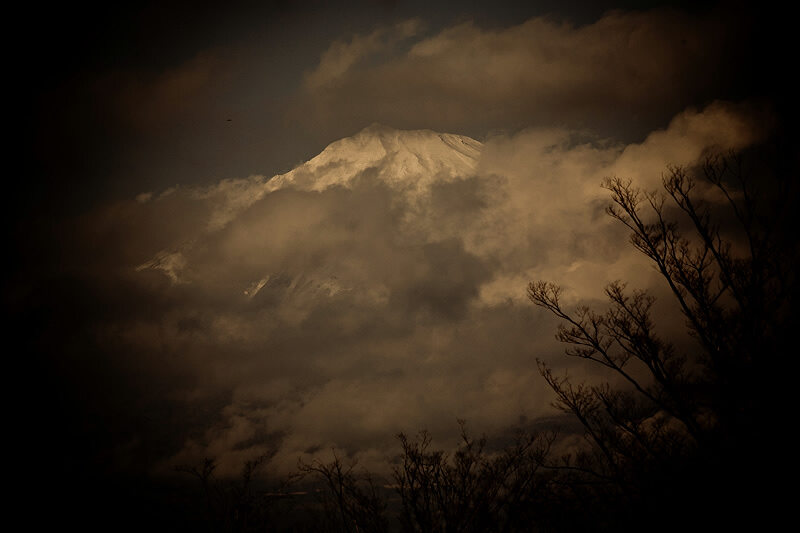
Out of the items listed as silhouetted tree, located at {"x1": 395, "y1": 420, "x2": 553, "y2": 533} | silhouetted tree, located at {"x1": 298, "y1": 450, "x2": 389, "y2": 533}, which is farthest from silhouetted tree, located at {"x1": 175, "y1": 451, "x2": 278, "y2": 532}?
silhouetted tree, located at {"x1": 395, "y1": 420, "x2": 553, "y2": 533}

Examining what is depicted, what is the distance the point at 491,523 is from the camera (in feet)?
58.6

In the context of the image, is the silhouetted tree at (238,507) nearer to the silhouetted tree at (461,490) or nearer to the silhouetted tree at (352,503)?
the silhouetted tree at (352,503)

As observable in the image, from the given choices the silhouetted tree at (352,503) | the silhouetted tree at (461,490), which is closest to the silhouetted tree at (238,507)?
the silhouetted tree at (352,503)

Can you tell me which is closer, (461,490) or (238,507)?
(461,490)

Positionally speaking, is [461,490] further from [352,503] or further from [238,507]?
[238,507]

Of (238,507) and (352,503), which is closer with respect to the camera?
(352,503)

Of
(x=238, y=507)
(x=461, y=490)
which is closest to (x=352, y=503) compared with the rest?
(x=461, y=490)

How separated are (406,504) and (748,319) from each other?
495 inches

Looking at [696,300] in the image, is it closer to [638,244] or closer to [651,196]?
[638,244]

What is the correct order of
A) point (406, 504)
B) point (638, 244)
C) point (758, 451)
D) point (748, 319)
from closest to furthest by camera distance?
point (758, 451) → point (748, 319) → point (638, 244) → point (406, 504)

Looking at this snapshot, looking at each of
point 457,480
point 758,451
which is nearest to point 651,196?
point 758,451

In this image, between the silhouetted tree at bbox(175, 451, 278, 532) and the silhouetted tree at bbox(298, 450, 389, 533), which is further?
the silhouetted tree at bbox(175, 451, 278, 532)

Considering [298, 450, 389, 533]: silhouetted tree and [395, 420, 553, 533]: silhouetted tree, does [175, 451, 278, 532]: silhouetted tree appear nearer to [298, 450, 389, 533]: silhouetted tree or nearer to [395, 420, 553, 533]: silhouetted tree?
[298, 450, 389, 533]: silhouetted tree

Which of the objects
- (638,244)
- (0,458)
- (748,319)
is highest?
(0,458)
